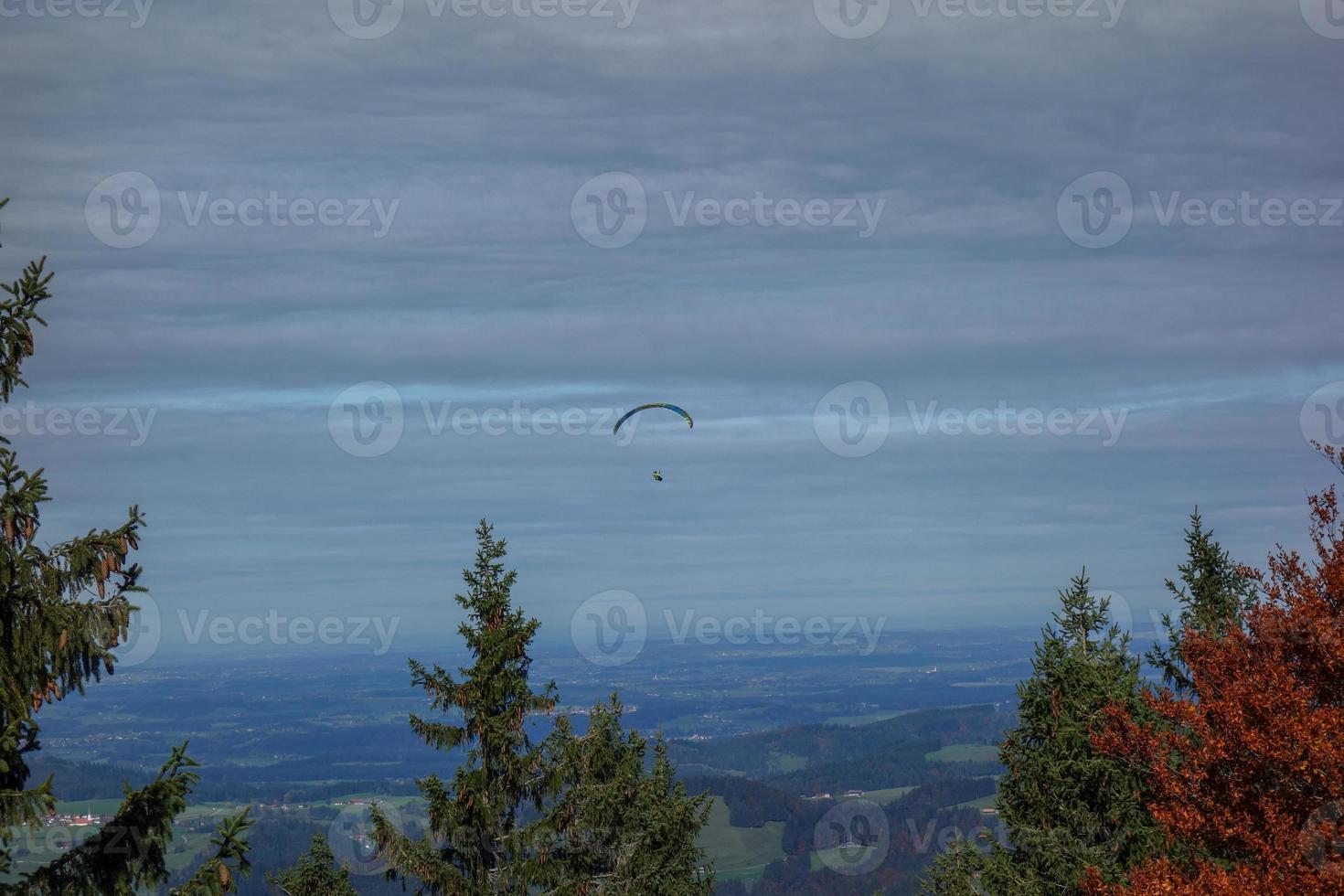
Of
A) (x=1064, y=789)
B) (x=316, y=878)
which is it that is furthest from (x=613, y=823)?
(x=316, y=878)

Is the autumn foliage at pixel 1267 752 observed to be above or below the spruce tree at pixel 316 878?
above

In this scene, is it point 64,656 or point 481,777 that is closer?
point 64,656

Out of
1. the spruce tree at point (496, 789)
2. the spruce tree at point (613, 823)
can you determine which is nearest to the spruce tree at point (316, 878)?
the spruce tree at point (613, 823)

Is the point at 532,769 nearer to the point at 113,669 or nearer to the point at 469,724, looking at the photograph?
the point at 469,724

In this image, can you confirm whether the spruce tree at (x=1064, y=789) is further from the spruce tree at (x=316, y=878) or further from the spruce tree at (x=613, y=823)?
the spruce tree at (x=316, y=878)

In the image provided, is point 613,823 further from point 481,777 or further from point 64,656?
point 64,656
